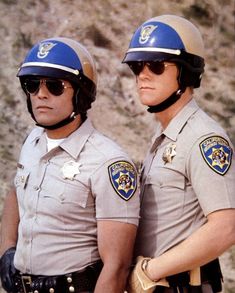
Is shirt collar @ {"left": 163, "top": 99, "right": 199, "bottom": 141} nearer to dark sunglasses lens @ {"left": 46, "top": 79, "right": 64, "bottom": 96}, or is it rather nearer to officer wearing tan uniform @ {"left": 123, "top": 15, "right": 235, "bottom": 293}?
officer wearing tan uniform @ {"left": 123, "top": 15, "right": 235, "bottom": 293}

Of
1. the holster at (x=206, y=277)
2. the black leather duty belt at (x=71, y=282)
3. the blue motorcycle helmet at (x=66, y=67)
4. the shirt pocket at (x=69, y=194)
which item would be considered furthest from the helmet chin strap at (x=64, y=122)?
the holster at (x=206, y=277)

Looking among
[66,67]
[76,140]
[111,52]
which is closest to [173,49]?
[66,67]

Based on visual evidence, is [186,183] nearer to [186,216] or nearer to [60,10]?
[186,216]

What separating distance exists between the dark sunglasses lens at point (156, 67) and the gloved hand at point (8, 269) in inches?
50.8

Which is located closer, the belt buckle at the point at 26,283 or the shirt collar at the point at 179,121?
the shirt collar at the point at 179,121

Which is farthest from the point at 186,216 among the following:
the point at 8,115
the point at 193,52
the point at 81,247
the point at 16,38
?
the point at 16,38

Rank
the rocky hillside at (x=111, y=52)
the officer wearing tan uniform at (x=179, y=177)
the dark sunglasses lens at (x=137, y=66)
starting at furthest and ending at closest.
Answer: the rocky hillside at (x=111, y=52), the dark sunglasses lens at (x=137, y=66), the officer wearing tan uniform at (x=179, y=177)

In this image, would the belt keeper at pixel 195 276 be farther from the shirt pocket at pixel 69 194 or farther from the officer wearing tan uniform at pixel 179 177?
the shirt pocket at pixel 69 194

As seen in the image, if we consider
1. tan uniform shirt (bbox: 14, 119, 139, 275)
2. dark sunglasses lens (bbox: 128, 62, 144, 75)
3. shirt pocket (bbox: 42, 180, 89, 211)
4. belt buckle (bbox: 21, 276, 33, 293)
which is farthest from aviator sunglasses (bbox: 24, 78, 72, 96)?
belt buckle (bbox: 21, 276, 33, 293)

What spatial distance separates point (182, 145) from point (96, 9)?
236 inches

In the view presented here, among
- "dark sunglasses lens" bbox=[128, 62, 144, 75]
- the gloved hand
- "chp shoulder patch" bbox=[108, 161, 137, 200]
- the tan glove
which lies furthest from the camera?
the gloved hand

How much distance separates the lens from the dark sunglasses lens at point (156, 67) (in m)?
4.14

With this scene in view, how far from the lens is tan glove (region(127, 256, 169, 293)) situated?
13.1 feet

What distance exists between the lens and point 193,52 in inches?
165
